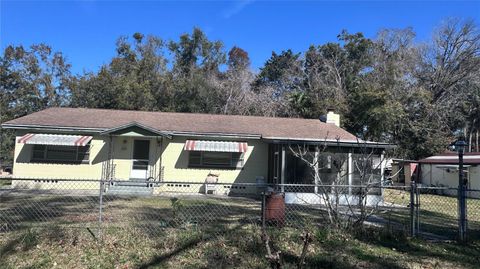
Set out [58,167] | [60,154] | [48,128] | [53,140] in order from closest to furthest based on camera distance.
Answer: [53,140]
[48,128]
[58,167]
[60,154]

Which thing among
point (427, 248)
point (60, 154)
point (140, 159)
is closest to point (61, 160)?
point (60, 154)

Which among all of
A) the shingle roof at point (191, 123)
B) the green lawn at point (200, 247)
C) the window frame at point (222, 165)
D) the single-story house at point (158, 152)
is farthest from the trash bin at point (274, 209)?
the window frame at point (222, 165)

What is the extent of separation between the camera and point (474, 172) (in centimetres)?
2302

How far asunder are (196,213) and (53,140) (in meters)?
8.69

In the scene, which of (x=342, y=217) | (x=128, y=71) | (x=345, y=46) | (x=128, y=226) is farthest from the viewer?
(x=345, y=46)

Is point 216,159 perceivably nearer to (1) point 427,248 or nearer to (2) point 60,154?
(2) point 60,154

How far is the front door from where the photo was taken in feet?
55.4

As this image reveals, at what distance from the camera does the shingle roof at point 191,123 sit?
16.9m

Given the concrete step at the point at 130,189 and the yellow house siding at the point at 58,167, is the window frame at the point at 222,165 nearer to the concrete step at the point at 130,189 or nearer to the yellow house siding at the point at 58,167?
the concrete step at the point at 130,189

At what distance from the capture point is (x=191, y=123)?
18.7 metres

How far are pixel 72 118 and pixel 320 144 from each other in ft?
35.9

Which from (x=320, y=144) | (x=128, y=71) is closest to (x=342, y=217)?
(x=320, y=144)

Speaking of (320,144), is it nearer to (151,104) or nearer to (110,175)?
(110,175)

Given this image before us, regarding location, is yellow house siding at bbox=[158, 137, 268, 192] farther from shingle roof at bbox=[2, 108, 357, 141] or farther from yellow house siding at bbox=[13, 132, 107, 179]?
yellow house siding at bbox=[13, 132, 107, 179]
